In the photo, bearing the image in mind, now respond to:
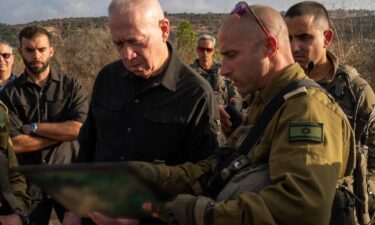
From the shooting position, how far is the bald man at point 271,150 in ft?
5.23

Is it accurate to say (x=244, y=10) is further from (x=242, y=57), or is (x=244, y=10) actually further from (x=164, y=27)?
(x=164, y=27)

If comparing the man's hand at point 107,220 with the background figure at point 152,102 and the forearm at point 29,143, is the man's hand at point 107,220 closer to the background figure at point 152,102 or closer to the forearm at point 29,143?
the background figure at point 152,102

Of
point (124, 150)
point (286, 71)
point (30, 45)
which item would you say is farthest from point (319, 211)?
point (30, 45)

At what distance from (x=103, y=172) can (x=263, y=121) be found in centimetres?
63

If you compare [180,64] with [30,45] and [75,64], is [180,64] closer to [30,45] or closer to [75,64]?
[30,45]

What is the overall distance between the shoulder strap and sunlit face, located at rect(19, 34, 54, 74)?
3055 millimetres

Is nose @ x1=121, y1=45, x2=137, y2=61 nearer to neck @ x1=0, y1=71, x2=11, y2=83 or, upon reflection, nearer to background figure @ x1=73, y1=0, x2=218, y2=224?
background figure @ x1=73, y1=0, x2=218, y2=224

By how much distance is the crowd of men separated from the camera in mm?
1660

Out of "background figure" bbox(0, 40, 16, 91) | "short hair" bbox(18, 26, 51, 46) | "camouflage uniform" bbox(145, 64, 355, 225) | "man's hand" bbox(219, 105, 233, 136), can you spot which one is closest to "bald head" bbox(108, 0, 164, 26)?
"man's hand" bbox(219, 105, 233, 136)

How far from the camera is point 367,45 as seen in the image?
32.4 feet

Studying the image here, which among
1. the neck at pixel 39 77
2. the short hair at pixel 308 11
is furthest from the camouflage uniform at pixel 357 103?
the neck at pixel 39 77

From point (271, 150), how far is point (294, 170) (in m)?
0.14

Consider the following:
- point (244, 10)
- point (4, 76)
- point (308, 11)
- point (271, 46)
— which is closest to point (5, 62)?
point (4, 76)

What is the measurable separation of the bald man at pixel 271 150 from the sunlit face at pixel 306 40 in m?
1.24
